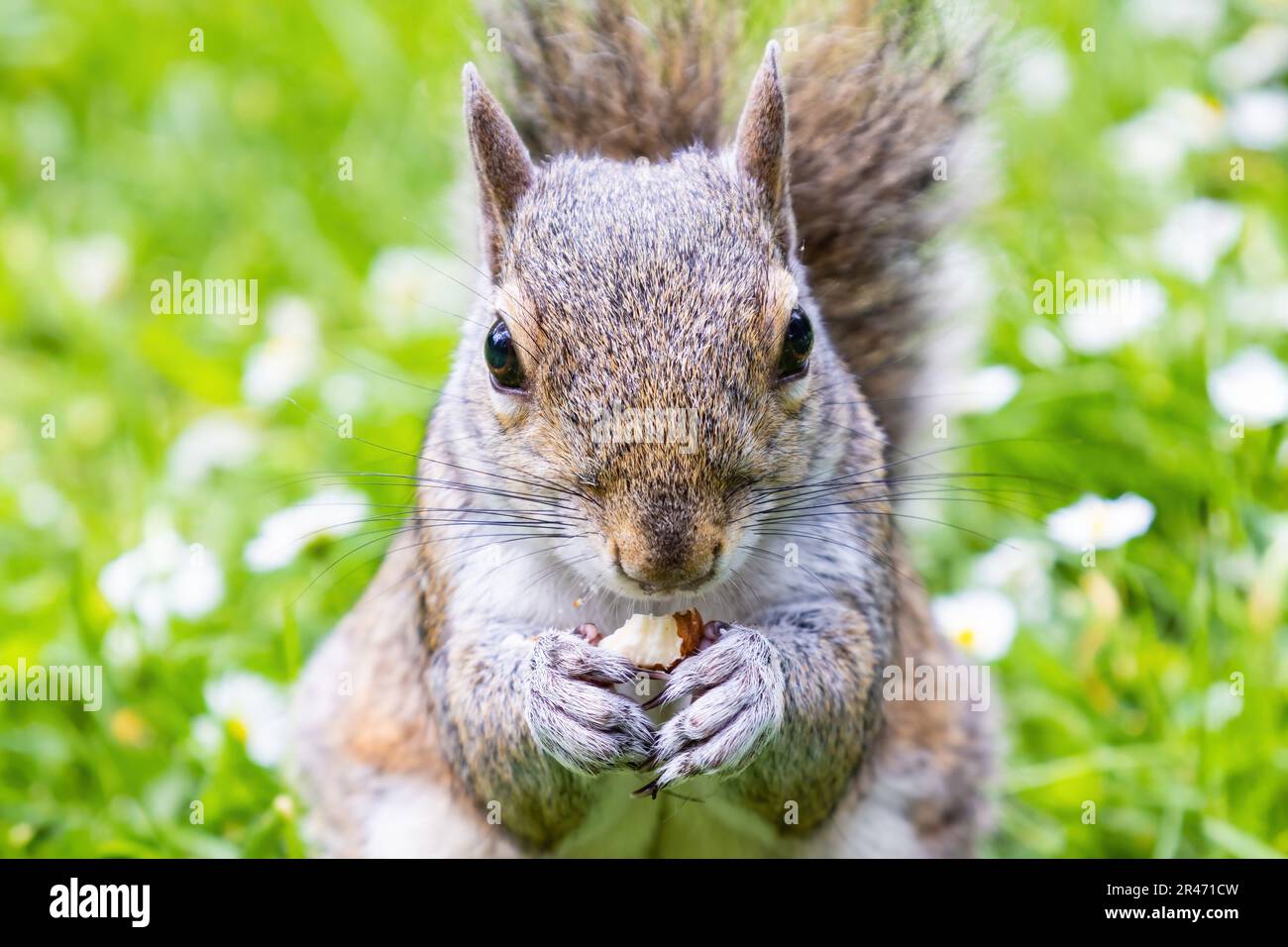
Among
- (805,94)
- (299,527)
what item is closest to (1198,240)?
(805,94)

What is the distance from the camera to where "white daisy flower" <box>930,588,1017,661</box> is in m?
2.76

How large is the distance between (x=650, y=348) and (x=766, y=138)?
1.32 ft

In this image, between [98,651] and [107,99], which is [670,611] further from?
[107,99]

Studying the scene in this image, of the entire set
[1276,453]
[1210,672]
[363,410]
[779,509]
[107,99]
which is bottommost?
[1210,672]

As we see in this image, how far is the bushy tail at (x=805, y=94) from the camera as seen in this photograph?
2480 millimetres

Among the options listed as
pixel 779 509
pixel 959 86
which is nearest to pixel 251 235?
pixel 959 86

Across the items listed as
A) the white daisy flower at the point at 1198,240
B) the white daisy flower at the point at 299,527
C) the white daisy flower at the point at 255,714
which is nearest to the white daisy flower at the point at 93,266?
the white daisy flower at the point at 299,527

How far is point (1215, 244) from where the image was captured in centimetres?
336

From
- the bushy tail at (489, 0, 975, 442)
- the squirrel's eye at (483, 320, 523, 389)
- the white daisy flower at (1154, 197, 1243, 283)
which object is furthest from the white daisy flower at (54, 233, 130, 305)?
the white daisy flower at (1154, 197, 1243, 283)

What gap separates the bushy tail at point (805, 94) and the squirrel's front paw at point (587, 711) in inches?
33.5

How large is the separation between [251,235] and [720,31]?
1.83 meters

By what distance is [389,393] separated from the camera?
3.42 m

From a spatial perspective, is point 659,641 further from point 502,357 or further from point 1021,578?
point 1021,578
